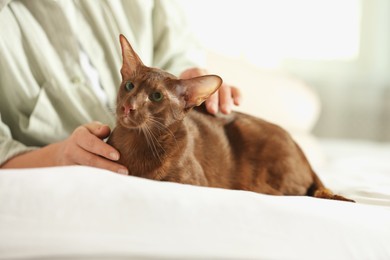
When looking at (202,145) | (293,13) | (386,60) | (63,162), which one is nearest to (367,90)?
(386,60)

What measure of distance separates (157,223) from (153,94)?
0.71 ft

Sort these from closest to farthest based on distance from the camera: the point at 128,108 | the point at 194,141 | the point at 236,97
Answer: the point at 128,108 → the point at 194,141 → the point at 236,97

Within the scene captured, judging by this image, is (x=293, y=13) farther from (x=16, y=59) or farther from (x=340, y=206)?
(x=340, y=206)

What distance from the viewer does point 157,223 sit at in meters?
0.58

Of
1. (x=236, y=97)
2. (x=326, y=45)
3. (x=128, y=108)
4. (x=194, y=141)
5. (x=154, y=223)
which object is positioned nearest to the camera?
(x=154, y=223)

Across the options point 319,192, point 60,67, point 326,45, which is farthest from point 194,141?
point 326,45

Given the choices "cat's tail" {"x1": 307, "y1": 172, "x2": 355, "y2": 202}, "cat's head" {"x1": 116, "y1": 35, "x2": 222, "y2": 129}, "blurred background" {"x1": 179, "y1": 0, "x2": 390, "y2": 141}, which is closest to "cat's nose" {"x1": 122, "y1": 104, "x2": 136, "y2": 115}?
"cat's head" {"x1": 116, "y1": 35, "x2": 222, "y2": 129}

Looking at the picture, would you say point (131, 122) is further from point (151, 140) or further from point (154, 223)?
point (154, 223)

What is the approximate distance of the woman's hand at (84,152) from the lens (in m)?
0.77

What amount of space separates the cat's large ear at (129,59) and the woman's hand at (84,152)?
10 cm

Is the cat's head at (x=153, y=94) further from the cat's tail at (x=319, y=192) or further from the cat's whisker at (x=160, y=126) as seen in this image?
the cat's tail at (x=319, y=192)

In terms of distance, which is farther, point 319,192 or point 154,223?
point 319,192

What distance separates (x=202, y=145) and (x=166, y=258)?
1.19ft

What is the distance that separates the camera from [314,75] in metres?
2.80
